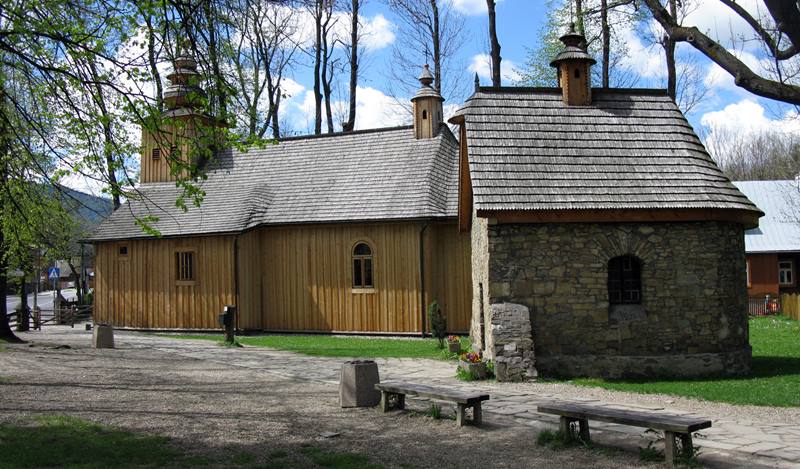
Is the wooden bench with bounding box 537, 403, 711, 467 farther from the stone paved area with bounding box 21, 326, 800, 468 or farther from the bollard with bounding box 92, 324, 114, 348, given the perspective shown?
the bollard with bounding box 92, 324, 114, 348

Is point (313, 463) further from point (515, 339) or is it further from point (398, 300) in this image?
point (398, 300)

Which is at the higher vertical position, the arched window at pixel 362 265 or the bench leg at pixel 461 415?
the arched window at pixel 362 265

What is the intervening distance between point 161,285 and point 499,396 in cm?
1581

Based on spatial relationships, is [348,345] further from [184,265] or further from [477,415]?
[477,415]

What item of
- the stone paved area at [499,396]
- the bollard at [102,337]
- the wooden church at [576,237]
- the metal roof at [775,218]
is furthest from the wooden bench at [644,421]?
the metal roof at [775,218]

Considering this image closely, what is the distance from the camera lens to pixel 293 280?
22766 millimetres

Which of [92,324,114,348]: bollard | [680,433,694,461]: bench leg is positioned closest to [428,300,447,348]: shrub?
[92,324,114,348]: bollard

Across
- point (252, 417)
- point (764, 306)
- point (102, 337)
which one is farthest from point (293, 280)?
point (764, 306)

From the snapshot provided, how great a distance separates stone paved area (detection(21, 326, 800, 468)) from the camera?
7973 mm

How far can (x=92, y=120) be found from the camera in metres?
10.5

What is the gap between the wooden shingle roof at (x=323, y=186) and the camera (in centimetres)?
2169

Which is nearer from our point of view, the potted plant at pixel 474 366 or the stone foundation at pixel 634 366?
the potted plant at pixel 474 366

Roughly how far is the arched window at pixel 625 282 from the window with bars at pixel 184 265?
1448 cm

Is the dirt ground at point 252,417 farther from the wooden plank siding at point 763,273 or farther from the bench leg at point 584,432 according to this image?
the wooden plank siding at point 763,273
